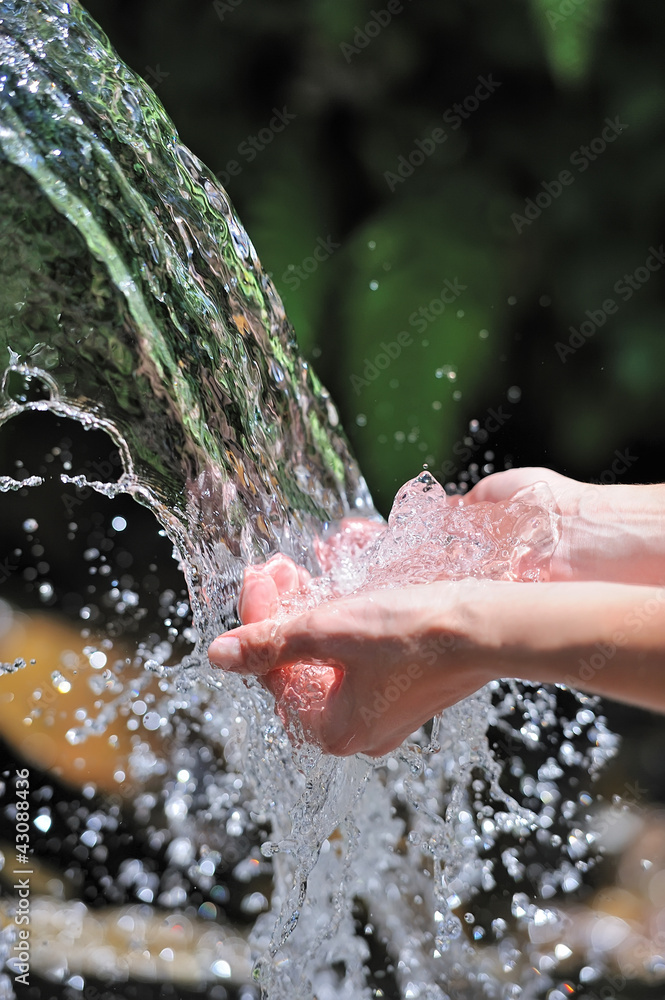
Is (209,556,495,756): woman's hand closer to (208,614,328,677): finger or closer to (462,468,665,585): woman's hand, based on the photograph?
(208,614,328,677): finger

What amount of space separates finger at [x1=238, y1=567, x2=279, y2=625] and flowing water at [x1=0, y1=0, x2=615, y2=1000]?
0.15ft

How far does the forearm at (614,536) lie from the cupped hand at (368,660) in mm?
206

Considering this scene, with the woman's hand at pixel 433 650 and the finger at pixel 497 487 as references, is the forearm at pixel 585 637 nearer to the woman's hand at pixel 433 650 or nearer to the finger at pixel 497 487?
the woman's hand at pixel 433 650

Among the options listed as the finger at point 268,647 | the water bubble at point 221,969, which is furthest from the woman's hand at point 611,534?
the water bubble at point 221,969

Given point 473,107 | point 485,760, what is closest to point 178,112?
point 473,107

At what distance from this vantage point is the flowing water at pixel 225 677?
77 cm

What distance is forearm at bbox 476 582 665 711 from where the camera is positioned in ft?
1.79

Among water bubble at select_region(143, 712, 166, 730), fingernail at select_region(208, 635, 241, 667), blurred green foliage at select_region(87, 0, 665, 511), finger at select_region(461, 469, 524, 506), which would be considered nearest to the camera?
fingernail at select_region(208, 635, 241, 667)

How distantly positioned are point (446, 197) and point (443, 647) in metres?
1.22

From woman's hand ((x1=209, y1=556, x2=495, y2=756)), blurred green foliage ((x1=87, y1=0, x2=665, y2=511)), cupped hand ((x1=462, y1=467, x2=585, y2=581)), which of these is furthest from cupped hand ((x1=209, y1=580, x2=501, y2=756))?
blurred green foliage ((x1=87, y1=0, x2=665, y2=511))

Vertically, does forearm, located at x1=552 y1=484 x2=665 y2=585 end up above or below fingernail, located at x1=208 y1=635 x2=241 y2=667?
above

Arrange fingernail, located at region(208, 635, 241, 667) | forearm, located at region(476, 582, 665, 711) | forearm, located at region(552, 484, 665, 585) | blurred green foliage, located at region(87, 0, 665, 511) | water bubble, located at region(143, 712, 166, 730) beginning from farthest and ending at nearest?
1. blurred green foliage, located at region(87, 0, 665, 511)
2. water bubble, located at region(143, 712, 166, 730)
3. forearm, located at region(552, 484, 665, 585)
4. fingernail, located at region(208, 635, 241, 667)
5. forearm, located at region(476, 582, 665, 711)

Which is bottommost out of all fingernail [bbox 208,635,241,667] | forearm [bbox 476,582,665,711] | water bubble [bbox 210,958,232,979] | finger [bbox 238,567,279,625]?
water bubble [bbox 210,958,232,979]

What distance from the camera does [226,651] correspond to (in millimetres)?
647
